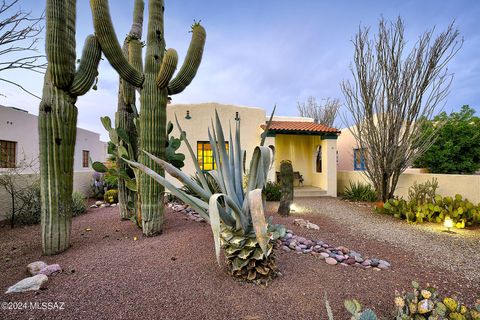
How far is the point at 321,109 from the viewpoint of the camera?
746 inches

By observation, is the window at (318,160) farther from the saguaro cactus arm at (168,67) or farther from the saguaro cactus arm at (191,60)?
the saguaro cactus arm at (168,67)

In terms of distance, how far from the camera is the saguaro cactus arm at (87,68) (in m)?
2.84

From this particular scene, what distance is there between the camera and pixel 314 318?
164 centimetres

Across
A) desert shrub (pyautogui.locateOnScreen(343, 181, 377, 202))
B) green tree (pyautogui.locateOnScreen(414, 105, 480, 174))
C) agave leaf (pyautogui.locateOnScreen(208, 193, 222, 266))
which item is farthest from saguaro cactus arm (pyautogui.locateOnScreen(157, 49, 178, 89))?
green tree (pyautogui.locateOnScreen(414, 105, 480, 174))

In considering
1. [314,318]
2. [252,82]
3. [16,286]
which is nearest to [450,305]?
[314,318]

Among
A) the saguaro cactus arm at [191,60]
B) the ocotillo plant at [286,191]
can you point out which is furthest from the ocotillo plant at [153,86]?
the ocotillo plant at [286,191]

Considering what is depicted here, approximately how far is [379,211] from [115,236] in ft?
22.0

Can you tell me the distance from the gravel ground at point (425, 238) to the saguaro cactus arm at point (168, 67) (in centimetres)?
465

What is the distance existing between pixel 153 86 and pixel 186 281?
9.27ft

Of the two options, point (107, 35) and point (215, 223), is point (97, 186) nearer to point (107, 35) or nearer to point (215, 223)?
point (107, 35)

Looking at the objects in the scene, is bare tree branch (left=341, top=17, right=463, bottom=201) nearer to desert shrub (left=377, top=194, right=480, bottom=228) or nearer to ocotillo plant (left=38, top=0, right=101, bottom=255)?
desert shrub (left=377, top=194, right=480, bottom=228)

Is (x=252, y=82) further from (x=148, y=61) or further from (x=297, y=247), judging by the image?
(x=297, y=247)

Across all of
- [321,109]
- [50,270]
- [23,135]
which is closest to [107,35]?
[50,270]

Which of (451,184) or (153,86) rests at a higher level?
(153,86)
